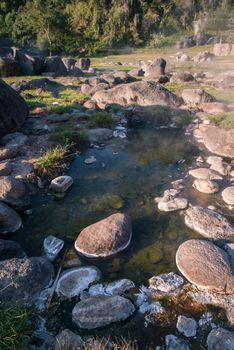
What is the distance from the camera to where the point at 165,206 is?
852 cm

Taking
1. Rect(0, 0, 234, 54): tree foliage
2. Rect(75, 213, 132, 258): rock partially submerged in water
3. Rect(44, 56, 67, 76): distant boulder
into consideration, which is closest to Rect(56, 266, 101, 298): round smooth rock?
Rect(75, 213, 132, 258): rock partially submerged in water

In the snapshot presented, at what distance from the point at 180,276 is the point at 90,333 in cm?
206

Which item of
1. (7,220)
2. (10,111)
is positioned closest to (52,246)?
(7,220)

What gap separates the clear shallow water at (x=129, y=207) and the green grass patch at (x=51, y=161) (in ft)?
1.57

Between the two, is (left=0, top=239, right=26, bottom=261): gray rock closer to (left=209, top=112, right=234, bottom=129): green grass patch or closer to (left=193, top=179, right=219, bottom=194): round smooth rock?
(left=193, top=179, right=219, bottom=194): round smooth rock

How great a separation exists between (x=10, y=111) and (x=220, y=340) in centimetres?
1061

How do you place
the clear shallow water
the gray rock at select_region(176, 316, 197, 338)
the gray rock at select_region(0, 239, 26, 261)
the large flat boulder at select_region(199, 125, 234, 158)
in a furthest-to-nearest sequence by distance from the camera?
the large flat boulder at select_region(199, 125, 234, 158)
the gray rock at select_region(0, 239, 26, 261)
the clear shallow water
the gray rock at select_region(176, 316, 197, 338)

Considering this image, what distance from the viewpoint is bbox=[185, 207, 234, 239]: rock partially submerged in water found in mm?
7422

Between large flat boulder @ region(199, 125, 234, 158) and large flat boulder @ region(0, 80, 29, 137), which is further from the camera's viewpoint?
large flat boulder @ region(0, 80, 29, 137)

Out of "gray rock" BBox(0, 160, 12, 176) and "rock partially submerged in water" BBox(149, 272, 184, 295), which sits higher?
"gray rock" BBox(0, 160, 12, 176)

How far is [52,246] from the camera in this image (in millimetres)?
7215

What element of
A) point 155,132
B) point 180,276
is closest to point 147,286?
point 180,276

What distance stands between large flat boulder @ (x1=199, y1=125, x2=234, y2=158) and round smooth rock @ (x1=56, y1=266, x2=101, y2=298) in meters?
7.01

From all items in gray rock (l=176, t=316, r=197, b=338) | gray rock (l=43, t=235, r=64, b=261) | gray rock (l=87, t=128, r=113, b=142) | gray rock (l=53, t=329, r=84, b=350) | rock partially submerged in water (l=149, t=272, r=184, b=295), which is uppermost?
gray rock (l=87, t=128, r=113, b=142)
